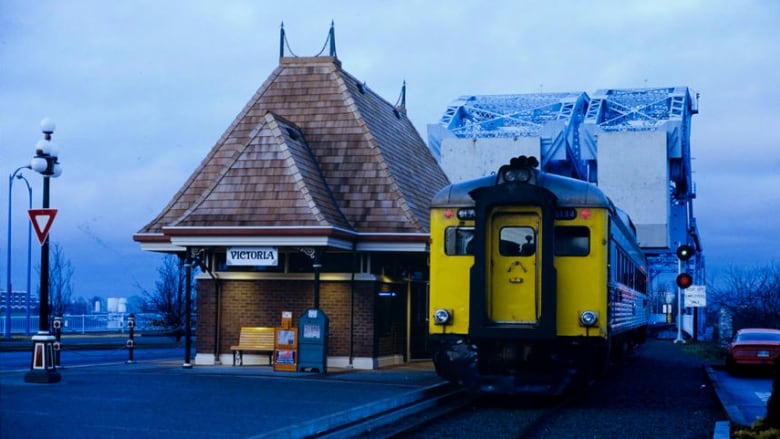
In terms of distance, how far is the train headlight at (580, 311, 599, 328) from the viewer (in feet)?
48.9

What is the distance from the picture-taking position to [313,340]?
1962 cm

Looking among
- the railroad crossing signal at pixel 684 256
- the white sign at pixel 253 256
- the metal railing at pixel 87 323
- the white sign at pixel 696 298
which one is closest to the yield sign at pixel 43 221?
the white sign at pixel 253 256

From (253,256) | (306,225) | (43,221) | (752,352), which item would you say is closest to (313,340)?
(253,256)

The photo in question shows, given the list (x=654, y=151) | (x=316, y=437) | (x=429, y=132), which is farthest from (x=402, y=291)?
(x=429, y=132)

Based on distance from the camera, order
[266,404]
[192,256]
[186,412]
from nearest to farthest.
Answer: [186,412]
[266,404]
[192,256]

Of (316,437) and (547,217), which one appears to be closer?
(316,437)

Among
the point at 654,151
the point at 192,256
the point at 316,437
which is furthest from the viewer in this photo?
the point at 654,151

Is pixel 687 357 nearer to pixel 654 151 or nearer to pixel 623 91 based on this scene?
pixel 654 151

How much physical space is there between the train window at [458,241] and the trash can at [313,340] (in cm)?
465

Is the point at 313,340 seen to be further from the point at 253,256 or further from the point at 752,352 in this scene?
the point at 752,352

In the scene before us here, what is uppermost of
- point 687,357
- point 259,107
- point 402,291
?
point 259,107

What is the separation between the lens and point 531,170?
1527cm

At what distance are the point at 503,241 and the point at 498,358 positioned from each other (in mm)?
1764

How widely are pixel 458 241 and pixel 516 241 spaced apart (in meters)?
0.93
